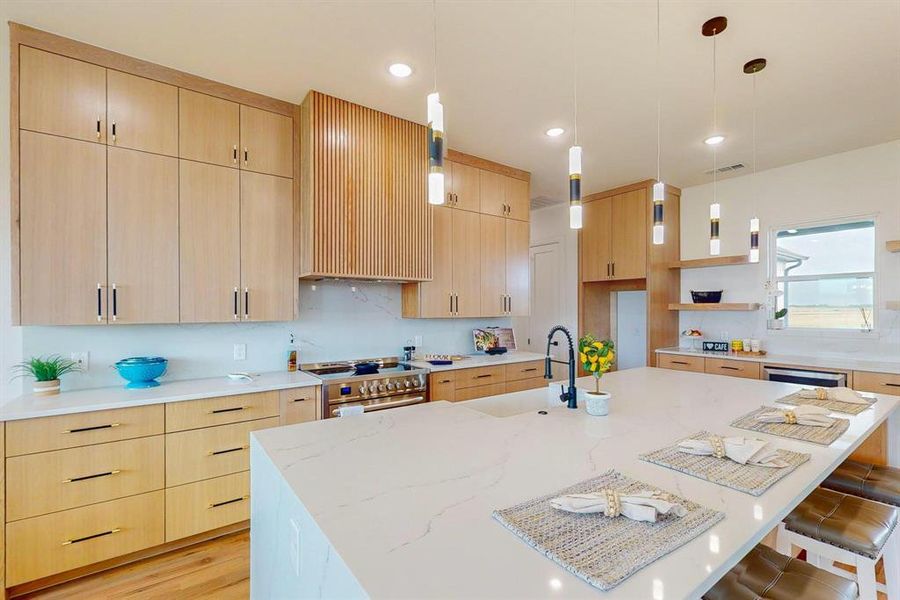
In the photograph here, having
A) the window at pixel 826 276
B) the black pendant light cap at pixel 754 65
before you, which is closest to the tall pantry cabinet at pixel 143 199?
the black pendant light cap at pixel 754 65

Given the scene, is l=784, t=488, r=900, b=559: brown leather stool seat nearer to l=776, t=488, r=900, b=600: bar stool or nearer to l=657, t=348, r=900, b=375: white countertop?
l=776, t=488, r=900, b=600: bar stool

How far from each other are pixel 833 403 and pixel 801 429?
0.64m

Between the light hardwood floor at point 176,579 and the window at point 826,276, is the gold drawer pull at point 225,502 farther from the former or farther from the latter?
the window at point 826,276

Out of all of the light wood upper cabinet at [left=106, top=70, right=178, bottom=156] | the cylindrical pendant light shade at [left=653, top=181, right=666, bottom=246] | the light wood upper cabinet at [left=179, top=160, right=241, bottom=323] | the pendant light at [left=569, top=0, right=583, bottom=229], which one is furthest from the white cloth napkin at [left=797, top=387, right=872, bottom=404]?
the light wood upper cabinet at [left=106, top=70, right=178, bottom=156]

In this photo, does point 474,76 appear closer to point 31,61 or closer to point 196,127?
point 196,127

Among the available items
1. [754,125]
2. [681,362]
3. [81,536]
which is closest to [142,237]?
[81,536]

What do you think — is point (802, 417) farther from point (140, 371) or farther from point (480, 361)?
point (140, 371)

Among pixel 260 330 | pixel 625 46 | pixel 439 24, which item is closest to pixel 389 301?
pixel 260 330

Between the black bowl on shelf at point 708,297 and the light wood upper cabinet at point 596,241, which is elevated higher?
the light wood upper cabinet at point 596,241

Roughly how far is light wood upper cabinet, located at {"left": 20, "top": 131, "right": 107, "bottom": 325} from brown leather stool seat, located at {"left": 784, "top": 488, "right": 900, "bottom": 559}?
3546 millimetres

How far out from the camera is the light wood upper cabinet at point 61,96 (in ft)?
7.16

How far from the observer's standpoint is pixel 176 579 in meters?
2.18

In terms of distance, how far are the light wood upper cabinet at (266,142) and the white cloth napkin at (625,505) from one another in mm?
2890

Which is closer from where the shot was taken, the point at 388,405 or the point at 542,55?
the point at 542,55
